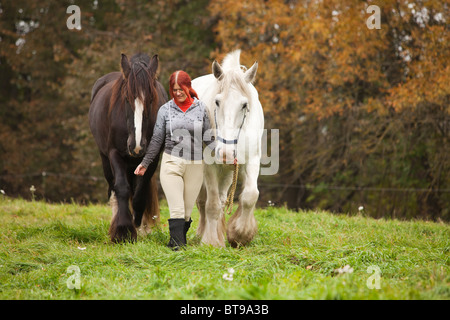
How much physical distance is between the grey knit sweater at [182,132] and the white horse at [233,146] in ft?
0.51

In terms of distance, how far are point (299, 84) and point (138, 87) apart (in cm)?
876

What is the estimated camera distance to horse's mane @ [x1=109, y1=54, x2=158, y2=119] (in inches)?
224

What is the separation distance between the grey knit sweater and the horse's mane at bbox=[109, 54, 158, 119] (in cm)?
41

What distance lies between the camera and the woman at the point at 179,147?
5340 mm

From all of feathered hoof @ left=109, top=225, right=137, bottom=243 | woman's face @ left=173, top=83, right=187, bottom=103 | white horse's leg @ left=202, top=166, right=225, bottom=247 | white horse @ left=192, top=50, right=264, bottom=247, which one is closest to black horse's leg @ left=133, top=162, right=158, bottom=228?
feathered hoof @ left=109, top=225, right=137, bottom=243

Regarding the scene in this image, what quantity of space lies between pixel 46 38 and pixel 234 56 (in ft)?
49.2

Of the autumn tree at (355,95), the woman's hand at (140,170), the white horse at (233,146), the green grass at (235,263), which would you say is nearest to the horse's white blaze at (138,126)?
the woman's hand at (140,170)

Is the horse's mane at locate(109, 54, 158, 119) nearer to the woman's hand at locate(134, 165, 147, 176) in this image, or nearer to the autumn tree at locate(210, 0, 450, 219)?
the woman's hand at locate(134, 165, 147, 176)

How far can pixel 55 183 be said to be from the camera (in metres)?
18.2

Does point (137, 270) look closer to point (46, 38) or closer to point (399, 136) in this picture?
point (399, 136)

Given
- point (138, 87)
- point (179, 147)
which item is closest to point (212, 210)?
point (179, 147)

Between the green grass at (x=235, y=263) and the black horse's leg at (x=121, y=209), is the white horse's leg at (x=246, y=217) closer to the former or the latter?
the green grass at (x=235, y=263)

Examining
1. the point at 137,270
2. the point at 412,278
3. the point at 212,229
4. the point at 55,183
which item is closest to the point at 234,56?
the point at 212,229

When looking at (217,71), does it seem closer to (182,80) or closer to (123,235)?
(182,80)
